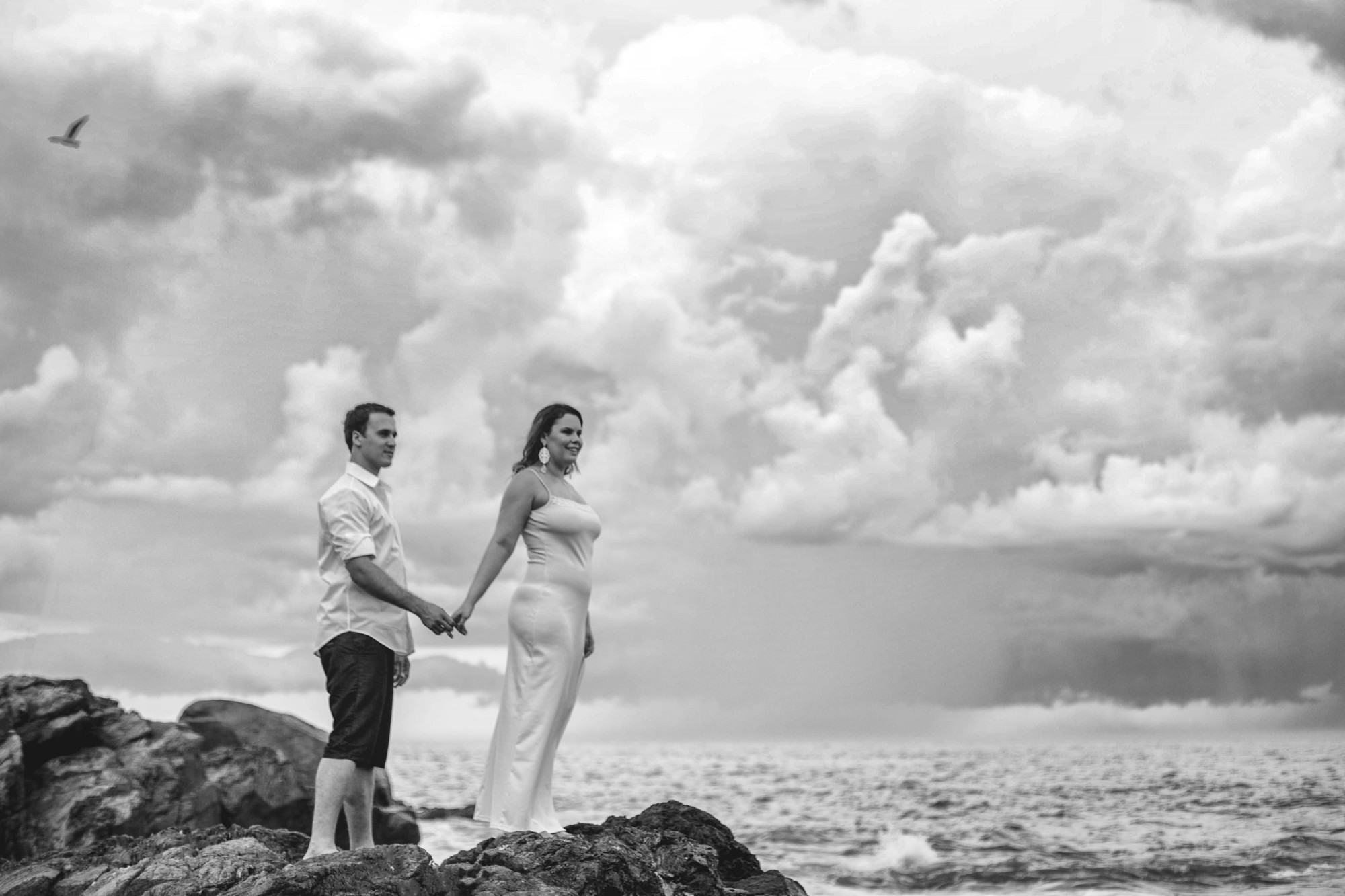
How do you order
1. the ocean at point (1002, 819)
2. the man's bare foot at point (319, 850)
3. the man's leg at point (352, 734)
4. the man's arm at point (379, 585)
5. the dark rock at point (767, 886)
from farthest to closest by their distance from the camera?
the ocean at point (1002, 819)
the dark rock at point (767, 886)
the man's arm at point (379, 585)
the man's leg at point (352, 734)
the man's bare foot at point (319, 850)

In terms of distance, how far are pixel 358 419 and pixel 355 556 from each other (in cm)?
82

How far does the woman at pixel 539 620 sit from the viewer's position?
7.15 metres

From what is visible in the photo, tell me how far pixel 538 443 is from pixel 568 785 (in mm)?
29797

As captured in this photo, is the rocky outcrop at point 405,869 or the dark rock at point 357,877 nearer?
the dark rock at point 357,877

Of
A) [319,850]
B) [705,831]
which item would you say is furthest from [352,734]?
[705,831]

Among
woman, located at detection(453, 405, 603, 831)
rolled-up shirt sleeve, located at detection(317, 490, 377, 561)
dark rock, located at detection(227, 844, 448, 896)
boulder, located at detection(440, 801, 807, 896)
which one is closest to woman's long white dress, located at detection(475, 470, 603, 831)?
woman, located at detection(453, 405, 603, 831)

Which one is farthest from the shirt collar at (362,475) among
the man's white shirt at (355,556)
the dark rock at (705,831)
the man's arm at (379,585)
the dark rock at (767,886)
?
the dark rock at (767,886)

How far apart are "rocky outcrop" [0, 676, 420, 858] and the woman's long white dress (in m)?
3.74

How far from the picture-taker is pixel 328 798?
6.17 metres

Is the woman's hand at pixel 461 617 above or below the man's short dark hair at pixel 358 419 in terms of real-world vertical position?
below

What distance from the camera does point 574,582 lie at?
7270 millimetres

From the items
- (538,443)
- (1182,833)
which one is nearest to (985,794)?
(1182,833)

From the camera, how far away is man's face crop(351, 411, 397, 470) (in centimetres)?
667

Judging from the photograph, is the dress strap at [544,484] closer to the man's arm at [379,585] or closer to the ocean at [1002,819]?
the man's arm at [379,585]
